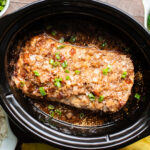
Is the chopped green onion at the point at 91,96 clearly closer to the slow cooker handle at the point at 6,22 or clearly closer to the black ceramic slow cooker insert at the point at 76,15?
the black ceramic slow cooker insert at the point at 76,15

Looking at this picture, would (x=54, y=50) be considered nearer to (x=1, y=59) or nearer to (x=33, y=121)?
(x=1, y=59)

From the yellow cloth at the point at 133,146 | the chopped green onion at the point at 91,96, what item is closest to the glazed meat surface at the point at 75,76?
the chopped green onion at the point at 91,96

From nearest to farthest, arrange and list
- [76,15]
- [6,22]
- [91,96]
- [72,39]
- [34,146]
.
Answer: [6,22] < [91,96] < [76,15] < [72,39] < [34,146]

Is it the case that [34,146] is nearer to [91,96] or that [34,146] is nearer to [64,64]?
[91,96]

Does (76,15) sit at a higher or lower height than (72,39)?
higher

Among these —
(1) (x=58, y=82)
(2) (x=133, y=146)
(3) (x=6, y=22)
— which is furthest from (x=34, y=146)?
(3) (x=6, y=22)

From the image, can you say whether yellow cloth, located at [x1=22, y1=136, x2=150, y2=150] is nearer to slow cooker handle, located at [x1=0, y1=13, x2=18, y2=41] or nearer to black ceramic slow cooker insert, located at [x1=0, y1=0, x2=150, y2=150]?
black ceramic slow cooker insert, located at [x1=0, y1=0, x2=150, y2=150]
